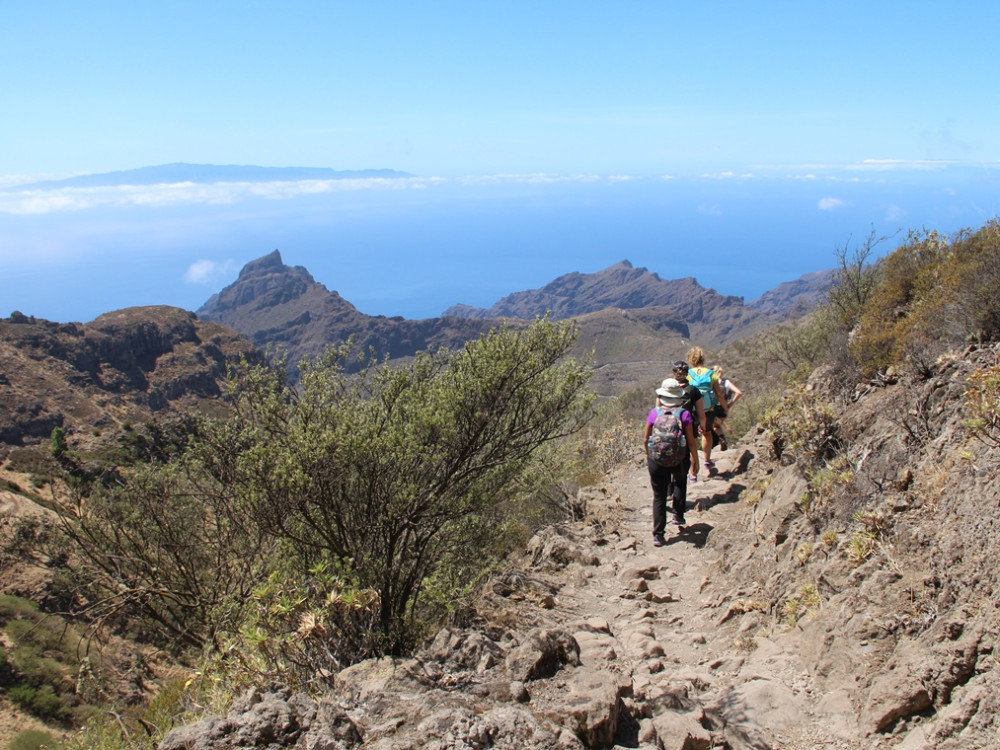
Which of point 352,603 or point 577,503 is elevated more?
point 352,603

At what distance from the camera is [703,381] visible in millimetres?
9641

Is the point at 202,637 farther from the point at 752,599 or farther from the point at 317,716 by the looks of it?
the point at 752,599

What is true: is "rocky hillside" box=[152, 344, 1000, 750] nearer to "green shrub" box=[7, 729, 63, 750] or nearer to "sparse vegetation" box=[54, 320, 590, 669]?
"sparse vegetation" box=[54, 320, 590, 669]

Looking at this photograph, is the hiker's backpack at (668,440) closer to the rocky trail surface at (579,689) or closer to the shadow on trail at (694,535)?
the shadow on trail at (694,535)

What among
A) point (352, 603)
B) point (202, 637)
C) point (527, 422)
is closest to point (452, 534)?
point (527, 422)

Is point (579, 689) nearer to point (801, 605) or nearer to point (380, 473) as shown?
point (801, 605)

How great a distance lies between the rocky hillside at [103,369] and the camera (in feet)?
222

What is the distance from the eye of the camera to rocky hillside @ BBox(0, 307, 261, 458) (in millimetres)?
67688

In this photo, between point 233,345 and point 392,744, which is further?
point 233,345

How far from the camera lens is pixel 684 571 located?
25.3 feet

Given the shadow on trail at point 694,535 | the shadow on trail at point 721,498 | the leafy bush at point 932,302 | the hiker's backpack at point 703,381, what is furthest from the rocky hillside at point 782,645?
the hiker's backpack at point 703,381

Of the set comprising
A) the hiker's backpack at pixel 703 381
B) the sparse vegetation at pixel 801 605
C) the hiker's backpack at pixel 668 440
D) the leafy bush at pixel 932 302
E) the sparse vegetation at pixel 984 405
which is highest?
the leafy bush at pixel 932 302

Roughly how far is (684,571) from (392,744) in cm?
527

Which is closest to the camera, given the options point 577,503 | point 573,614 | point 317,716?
point 317,716
